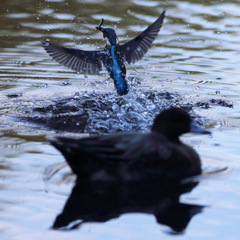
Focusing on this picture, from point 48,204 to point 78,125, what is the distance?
2454 millimetres

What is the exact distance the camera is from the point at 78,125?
684 cm

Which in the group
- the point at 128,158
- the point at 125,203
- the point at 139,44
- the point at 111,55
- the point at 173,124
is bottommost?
the point at 125,203

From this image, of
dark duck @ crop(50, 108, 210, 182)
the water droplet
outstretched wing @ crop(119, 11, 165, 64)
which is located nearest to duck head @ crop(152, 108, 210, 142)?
dark duck @ crop(50, 108, 210, 182)

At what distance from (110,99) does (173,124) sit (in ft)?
9.11

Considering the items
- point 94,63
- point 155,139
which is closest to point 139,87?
point 94,63

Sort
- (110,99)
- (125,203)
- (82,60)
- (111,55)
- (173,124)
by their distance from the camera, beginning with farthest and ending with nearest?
(82,60) → (111,55) → (110,99) → (173,124) → (125,203)

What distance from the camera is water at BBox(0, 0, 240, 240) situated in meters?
4.24

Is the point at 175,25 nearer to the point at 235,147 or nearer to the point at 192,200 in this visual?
the point at 235,147

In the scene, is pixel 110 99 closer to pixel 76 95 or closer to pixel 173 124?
pixel 76 95

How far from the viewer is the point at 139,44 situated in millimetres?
8617

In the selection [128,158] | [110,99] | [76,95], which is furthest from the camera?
[76,95]

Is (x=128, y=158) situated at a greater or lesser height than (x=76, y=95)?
greater

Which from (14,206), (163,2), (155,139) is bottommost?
(14,206)

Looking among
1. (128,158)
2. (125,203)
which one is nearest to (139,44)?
(128,158)
